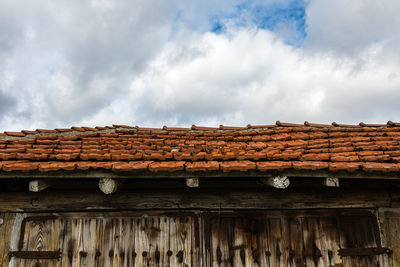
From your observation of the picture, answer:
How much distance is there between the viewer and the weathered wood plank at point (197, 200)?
10.1ft

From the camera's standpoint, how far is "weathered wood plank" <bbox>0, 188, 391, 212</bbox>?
3.07 metres

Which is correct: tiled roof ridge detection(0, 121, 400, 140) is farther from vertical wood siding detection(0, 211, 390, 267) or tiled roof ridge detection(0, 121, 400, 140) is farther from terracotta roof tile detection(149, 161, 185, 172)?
terracotta roof tile detection(149, 161, 185, 172)

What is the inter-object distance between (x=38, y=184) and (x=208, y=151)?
1.94 meters

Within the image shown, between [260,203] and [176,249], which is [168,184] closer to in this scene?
[176,249]

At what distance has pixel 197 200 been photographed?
3.07 meters

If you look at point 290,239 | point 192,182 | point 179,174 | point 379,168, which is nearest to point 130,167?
point 179,174

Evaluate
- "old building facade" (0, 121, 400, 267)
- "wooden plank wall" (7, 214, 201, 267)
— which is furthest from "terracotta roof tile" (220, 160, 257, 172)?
"wooden plank wall" (7, 214, 201, 267)

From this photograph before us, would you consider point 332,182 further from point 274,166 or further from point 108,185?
point 108,185

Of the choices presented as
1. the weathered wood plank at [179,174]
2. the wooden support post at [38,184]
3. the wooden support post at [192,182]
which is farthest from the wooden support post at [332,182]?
the wooden support post at [38,184]

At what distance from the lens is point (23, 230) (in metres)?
3.04

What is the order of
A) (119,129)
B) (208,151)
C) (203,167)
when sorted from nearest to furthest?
(203,167)
(208,151)
(119,129)

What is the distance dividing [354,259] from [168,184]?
243 centimetres

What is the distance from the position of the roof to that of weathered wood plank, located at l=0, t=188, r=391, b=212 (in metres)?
0.51

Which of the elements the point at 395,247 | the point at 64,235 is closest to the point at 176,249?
the point at 64,235
